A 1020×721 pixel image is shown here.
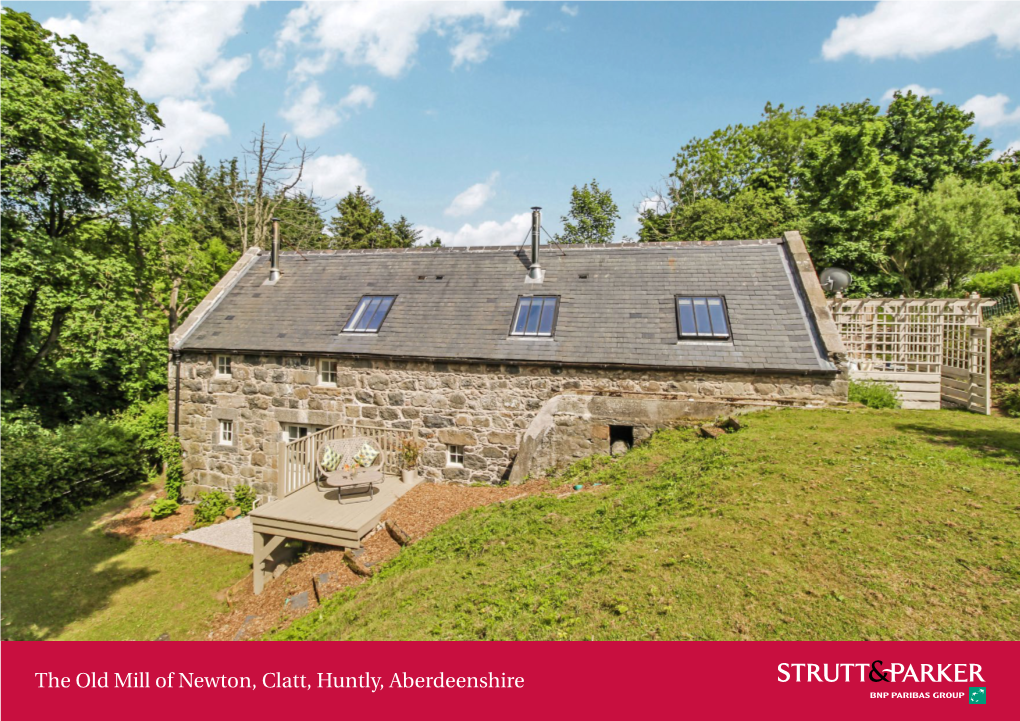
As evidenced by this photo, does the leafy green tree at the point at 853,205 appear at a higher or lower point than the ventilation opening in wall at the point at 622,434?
higher

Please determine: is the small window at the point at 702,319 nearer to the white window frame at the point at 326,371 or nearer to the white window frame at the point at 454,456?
the white window frame at the point at 454,456

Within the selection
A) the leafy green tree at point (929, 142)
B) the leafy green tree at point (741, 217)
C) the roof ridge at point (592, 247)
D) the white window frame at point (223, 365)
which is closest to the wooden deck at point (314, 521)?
the white window frame at point (223, 365)

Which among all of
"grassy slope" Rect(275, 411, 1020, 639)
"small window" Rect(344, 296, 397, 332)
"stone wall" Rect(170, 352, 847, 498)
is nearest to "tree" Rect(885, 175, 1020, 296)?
"stone wall" Rect(170, 352, 847, 498)

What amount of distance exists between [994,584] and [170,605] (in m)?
11.5

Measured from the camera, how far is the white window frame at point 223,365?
42.4 feet

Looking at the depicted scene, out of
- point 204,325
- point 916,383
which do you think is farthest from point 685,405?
point 204,325

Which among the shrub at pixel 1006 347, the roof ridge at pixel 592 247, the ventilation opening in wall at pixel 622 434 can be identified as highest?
the roof ridge at pixel 592 247

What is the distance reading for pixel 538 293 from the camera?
12.5 metres

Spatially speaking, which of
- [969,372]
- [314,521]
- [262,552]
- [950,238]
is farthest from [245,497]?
[950,238]

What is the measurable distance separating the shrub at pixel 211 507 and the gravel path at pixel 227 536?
0.44 metres

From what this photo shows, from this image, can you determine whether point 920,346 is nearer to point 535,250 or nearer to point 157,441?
point 535,250

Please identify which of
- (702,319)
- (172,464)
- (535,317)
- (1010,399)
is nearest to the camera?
(702,319)

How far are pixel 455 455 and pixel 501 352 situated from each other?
2700 millimetres
